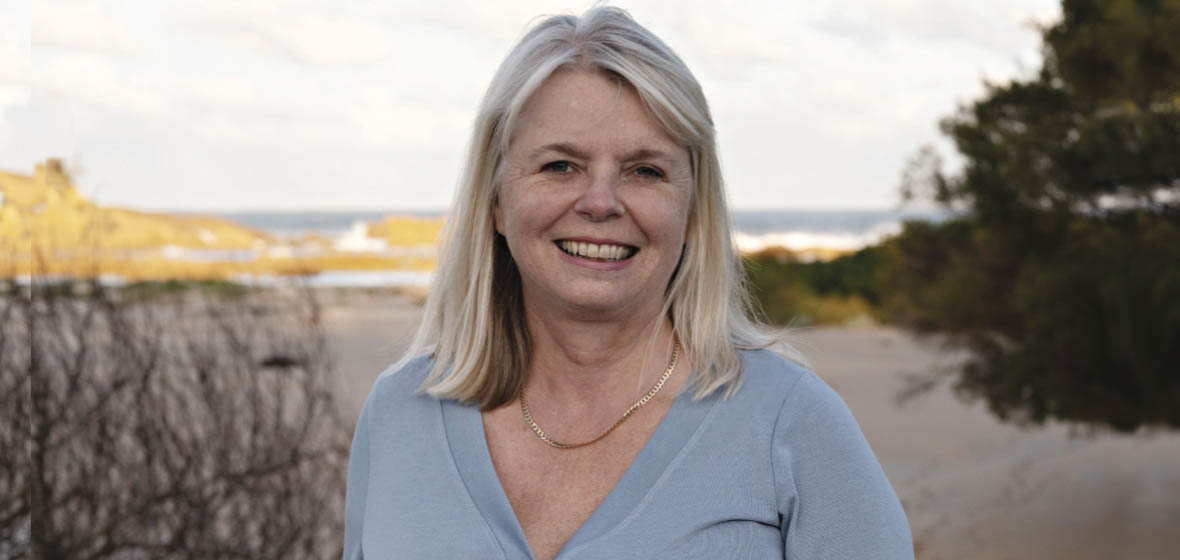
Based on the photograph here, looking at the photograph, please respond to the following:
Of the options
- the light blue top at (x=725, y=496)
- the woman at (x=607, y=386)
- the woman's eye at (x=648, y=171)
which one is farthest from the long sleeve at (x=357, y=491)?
the woman's eye at (x=648, y=171)

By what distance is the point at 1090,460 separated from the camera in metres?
10.6

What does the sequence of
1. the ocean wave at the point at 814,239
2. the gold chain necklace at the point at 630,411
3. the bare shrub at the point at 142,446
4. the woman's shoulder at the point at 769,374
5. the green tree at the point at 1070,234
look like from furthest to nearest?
the ocean wave at the point at 814,239
the green tree at the point at 1070,234
the bare shrub at the point at 142,446
the gold chain necklace at the point at 630,411
the woman's shoulder at the point at 769,374

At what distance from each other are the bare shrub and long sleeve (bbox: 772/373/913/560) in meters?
3.15

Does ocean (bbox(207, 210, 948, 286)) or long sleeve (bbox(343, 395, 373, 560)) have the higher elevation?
ocean (bbox(207, 210, 948, 286))

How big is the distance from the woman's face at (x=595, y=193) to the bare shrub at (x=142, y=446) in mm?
2852

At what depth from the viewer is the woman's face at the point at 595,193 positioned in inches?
77.2

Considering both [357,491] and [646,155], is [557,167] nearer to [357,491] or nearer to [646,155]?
[646,155]

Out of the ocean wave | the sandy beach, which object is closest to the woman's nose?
the sandy beach

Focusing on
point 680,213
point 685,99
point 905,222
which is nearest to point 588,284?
point 680,213

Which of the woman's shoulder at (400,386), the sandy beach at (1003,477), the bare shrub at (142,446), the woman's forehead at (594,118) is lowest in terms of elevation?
the sandy beach at (1003,477)

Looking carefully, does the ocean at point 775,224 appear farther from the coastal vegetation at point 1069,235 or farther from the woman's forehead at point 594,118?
the woman's forehead at point 594,118

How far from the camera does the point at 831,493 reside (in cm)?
187

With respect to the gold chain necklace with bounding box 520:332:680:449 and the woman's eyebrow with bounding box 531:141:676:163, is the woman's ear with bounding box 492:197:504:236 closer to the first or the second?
the woman's eyebrow with bounding box 531:141:676:163

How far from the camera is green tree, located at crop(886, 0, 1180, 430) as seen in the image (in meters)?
7.14
